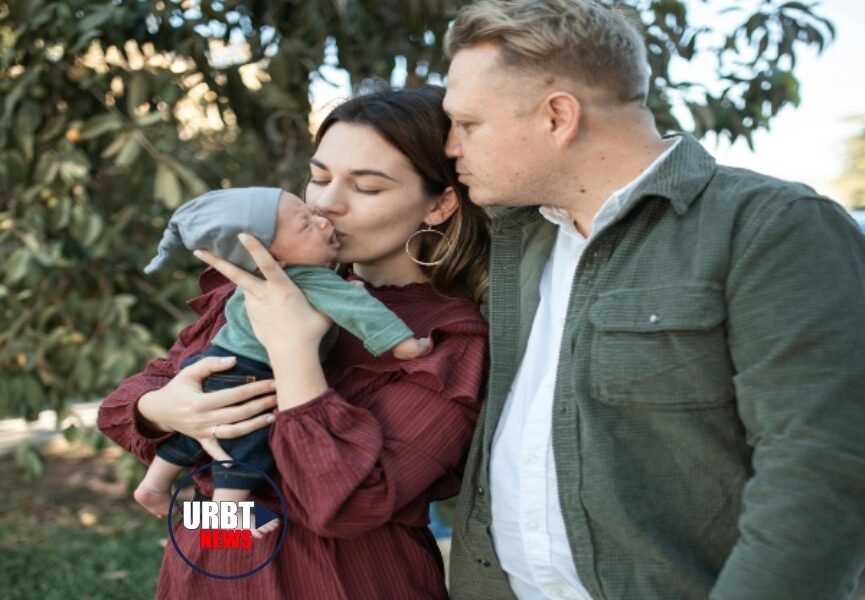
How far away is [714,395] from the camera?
4.93 ft

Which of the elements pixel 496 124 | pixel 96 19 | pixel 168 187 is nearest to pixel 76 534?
pixel 168 187

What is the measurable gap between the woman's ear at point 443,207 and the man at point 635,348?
143 millimetres

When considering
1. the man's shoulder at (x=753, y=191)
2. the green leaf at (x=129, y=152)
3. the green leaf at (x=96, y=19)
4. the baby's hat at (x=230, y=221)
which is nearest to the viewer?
the man's shoulder at (x=753, y=191)

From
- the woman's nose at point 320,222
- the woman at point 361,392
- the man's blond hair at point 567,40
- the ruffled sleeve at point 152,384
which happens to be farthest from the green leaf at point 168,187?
the man's blond hair at point 567,40

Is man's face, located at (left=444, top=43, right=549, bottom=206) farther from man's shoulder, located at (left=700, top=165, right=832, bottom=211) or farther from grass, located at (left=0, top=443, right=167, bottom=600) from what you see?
grass, located at (left=0, top=443, right=167, bottom=600)

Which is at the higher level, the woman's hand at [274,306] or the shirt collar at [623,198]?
the shirt collar at [623,198]

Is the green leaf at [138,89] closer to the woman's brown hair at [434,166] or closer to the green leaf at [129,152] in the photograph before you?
the green leaf at [129,152]

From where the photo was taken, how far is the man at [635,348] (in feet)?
4.54

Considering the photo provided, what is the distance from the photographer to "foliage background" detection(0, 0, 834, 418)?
329 centimetres

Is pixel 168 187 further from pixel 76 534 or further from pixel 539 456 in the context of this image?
pixel 76 534

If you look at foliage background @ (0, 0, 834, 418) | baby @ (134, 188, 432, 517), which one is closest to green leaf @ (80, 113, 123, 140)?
foliage background @ (0, 0, 834, 418)

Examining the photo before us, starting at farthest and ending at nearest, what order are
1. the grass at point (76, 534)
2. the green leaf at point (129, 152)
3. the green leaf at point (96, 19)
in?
the grass at point (76, 534), the green leaf at point (129, 152), the green leaf at point (96, 19)

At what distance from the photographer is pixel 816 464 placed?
136 cm

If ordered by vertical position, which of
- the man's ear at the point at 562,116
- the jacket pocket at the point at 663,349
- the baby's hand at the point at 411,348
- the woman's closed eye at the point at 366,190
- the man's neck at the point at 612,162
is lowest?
the baby's hand at the point at 411,348
